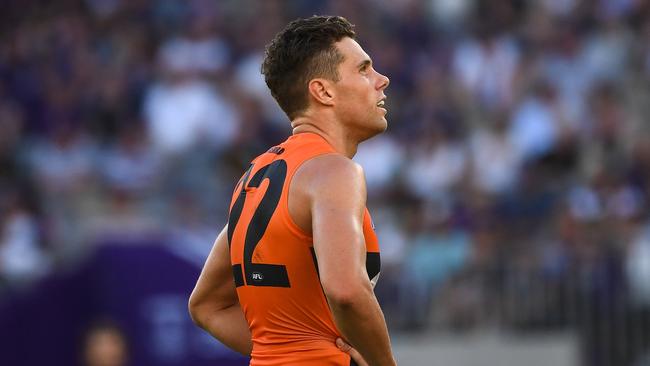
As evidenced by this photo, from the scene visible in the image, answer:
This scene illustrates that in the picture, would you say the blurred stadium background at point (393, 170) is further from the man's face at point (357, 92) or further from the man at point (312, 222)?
the man's face at point (357, 92)

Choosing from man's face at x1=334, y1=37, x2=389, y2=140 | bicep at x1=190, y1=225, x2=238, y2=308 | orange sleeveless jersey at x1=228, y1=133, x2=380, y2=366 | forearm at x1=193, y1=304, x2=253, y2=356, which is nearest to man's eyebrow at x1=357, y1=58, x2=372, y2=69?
man's face at x1=334, y1=37, x2=389, y2=140

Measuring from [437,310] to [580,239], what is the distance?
1.43m

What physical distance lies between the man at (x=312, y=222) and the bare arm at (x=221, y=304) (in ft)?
0.04

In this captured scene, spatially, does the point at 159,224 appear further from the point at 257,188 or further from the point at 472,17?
the point at 257,188

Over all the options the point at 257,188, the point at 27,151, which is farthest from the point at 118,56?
the point at 257,188

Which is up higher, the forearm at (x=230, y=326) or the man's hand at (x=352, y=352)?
the forearm at (x=230, y=326)

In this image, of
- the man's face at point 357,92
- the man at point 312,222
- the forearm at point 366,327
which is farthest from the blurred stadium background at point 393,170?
the forearm at point 366,327

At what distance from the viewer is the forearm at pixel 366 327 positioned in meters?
4.20

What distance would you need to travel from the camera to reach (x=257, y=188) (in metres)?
4.63

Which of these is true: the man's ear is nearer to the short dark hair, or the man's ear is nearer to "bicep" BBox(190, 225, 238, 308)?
the short dark hair

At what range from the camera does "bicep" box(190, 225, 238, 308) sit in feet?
16.5

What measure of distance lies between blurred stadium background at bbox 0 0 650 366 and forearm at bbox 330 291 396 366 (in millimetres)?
5199

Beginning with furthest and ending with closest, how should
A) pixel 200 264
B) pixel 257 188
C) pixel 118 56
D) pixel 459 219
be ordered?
1. pixel 118 56
2. pixel 459 219
3. pixel 200 264
4. pixel 257 188

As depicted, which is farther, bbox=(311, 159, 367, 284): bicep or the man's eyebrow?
the man's eyebrow
